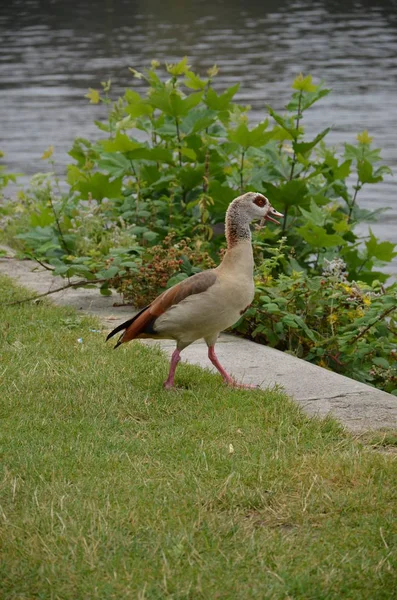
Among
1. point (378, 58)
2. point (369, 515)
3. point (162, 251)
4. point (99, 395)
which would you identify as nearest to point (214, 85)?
point (378, 58)

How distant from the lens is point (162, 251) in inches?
284

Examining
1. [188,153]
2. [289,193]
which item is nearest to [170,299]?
[289,193]

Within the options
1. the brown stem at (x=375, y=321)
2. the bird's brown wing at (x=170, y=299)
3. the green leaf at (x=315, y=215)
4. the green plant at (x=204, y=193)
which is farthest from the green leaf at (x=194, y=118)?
the bird's brown wing at (x=170, y=299)

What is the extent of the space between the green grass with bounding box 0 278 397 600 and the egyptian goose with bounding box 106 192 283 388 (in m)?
0.28

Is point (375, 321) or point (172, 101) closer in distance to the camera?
point (375, 321)

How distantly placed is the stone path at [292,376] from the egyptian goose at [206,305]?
338mm

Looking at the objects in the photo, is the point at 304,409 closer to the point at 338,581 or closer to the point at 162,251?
the point at 338,581

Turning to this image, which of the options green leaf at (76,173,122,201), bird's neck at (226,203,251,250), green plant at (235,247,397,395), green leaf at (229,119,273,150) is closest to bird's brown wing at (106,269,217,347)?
bird's neck at (226,203,251,250)

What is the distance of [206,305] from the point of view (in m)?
5.32

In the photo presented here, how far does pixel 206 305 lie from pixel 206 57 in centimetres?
1837

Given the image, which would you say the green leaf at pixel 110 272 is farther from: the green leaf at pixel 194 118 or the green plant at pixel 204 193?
the green leaf at pixel 194 118

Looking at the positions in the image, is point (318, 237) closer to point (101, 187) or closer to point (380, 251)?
point (380, 251)

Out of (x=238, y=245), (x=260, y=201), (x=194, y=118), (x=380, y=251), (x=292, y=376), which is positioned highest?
(x=260, y=201)

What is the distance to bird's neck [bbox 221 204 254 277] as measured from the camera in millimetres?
5520
